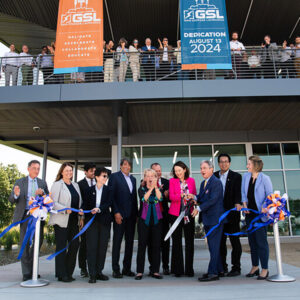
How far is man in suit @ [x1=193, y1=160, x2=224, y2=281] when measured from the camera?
3.93m

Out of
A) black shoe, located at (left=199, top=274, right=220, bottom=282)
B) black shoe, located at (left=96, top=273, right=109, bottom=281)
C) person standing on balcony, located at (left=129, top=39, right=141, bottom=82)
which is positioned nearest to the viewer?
black shoe, located at (left=199, top=274, right=220, bottom=282)

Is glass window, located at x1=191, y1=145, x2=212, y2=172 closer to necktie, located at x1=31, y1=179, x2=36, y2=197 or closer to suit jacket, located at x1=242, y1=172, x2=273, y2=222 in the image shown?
suit jacket, located at x1=242, y1=172, x2=273, y2=222

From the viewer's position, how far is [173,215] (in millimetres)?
4309

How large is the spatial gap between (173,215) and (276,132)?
26.0 feet

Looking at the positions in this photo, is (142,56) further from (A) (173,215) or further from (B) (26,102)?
(A) (173,215)

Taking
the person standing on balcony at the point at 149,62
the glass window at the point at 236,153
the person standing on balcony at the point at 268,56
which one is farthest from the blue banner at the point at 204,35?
the glass window at the point at 236,153

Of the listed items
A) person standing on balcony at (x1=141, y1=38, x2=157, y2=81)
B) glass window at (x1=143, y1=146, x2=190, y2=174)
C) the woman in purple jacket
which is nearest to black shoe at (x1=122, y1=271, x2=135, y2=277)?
the woman in purple jacket

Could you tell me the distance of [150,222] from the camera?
4.25m

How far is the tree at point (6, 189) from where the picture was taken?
65.9 feet

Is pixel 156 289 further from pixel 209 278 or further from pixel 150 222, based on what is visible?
pixel 150 222

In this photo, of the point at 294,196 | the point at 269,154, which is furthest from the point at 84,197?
the point at 294,196

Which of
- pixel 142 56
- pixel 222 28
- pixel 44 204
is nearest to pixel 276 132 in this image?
pixel 222 28

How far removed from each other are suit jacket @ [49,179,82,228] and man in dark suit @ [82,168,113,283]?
27 centimetres

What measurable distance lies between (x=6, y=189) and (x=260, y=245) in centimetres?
2626
